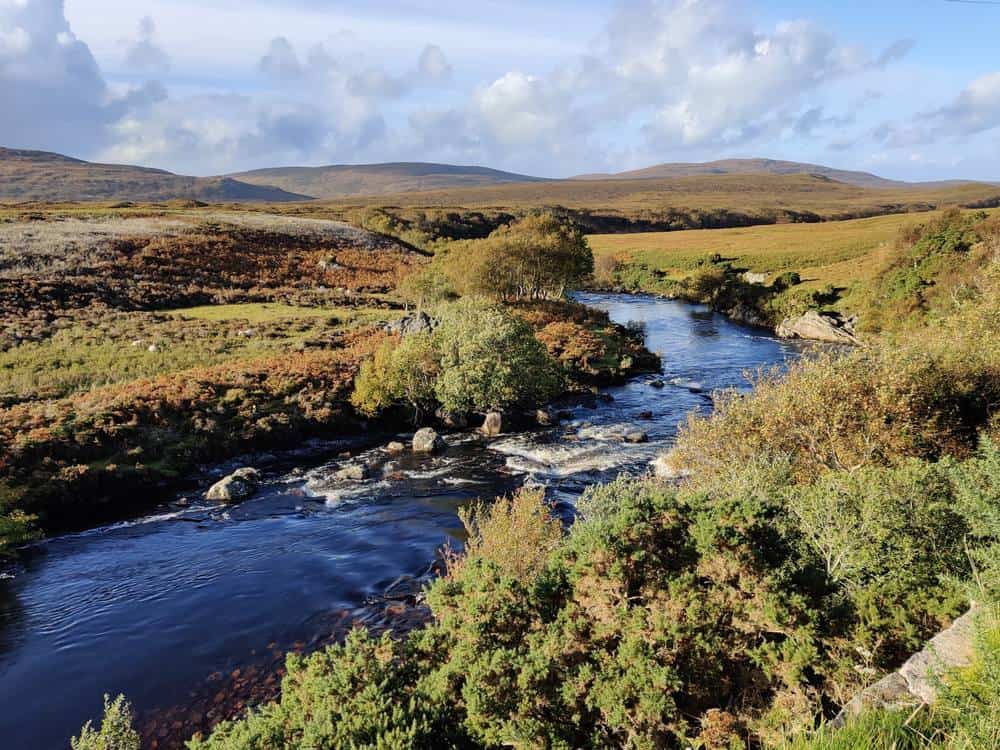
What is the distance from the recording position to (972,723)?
5.84m

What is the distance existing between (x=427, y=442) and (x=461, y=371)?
17.3 ft

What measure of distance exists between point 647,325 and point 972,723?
66110 millimetres

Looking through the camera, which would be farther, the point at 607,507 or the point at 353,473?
the point at 353,473

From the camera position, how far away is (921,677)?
7.76m

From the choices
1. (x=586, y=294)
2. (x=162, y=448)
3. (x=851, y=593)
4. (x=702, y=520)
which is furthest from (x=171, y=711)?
(x=586, y=294)

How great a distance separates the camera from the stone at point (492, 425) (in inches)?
1444

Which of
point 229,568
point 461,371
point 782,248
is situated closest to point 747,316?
point 782,248

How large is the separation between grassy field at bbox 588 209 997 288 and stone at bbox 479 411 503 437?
46177 millimetres

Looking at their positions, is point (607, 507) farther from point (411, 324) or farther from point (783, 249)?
point (783, 249)

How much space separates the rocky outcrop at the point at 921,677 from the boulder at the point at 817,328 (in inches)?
2187

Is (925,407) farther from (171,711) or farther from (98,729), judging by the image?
(98,729)

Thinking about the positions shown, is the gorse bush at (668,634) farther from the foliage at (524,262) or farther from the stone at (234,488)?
the foliage at (524,262)

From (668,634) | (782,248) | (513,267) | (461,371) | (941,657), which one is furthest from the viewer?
(782,248)

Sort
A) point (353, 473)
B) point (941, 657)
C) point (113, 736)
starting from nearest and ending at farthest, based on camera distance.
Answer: point (941, 657)
point (113, 736)
point (353, 473)
